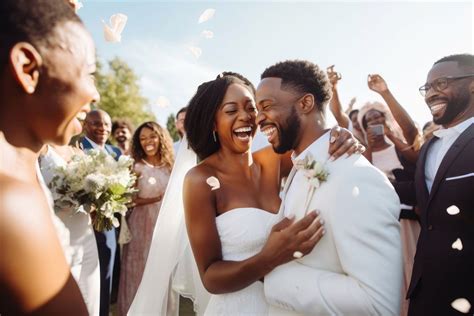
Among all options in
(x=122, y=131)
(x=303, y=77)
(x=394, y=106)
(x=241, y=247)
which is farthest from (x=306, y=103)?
(x=122, y=131)

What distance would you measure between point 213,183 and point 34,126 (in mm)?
1745

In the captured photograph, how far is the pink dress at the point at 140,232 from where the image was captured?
5867mm

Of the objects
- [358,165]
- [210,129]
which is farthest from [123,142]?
[358,165]

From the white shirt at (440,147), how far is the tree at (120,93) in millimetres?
29967

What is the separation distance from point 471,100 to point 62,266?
11.8ft

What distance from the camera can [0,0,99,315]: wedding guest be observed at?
966 millimetres

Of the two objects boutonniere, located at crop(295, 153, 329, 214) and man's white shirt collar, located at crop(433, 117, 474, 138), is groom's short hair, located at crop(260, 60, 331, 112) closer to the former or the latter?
boutonniere, located at crop(295, 153, 329, 214)

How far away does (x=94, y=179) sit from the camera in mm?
3480

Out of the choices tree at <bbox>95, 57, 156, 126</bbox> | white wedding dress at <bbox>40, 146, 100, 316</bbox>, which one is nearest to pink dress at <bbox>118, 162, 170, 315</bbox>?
white wedding dress at <bbox>40, 146, 100, 316</bbox>

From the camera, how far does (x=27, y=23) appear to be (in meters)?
1.09

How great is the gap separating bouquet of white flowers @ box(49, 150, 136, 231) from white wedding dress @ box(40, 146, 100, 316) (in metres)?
0.10

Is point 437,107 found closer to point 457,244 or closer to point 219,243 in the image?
point 457,244

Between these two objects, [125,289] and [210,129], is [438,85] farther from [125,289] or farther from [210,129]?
[125,289]

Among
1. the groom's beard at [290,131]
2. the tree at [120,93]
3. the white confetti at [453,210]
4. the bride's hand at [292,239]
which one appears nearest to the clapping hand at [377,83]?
the white confetti at [453,210]
